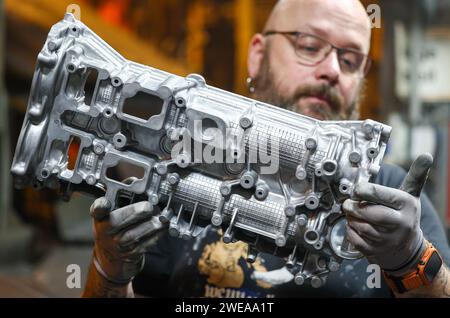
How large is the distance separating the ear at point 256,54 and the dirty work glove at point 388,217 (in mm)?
692

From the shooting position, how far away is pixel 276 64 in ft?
5.29

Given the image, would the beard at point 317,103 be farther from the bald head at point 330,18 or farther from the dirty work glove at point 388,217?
the dirty work glove at point 388,217

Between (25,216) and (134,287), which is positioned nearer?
(134,287)

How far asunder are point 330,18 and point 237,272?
63 centimetres

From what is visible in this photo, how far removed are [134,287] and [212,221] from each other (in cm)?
48

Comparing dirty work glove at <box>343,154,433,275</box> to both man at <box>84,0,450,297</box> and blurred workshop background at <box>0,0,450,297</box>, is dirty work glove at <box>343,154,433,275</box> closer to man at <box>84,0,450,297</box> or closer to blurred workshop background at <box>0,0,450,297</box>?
man at <box>84,0,450,297</box>

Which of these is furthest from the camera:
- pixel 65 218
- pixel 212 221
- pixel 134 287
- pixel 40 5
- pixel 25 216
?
pixel 25 216

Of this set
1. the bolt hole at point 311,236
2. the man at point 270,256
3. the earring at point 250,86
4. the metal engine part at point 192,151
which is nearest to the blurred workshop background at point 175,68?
the earring at point 250,86

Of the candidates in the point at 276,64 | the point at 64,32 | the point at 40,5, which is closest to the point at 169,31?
the point at 40,5

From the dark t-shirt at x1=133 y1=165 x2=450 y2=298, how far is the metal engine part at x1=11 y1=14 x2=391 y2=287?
0.98 ft

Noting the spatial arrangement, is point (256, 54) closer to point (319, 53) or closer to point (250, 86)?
point (250, 86)

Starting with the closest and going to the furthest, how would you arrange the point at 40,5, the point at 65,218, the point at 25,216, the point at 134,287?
the point at 134,287, the point at 40,5, the point at 65,218, the point at 25,216

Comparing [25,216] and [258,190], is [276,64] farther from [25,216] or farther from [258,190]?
[25,216]

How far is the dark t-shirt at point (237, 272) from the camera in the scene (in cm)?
151
